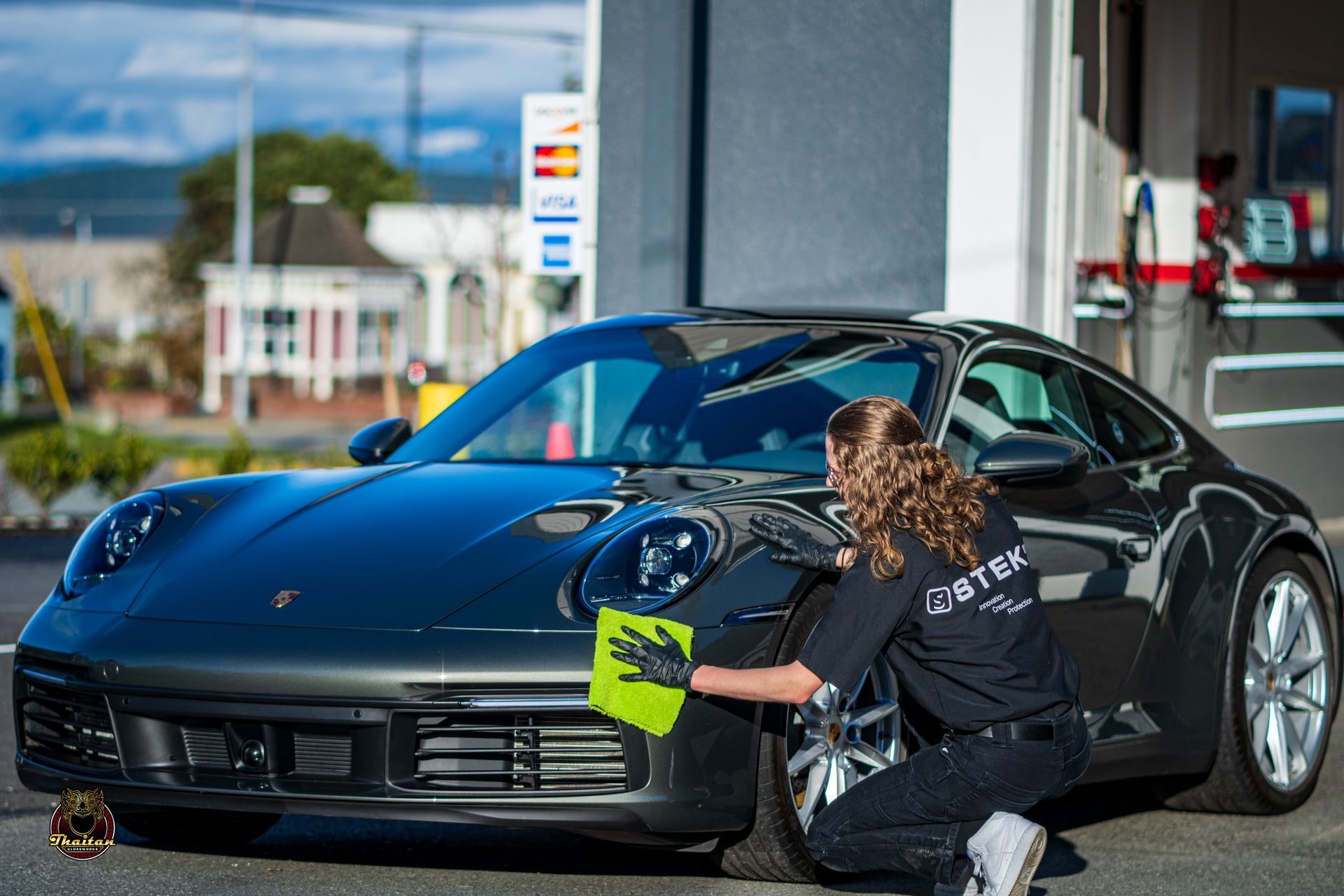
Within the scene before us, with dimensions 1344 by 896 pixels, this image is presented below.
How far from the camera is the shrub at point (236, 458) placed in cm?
1567

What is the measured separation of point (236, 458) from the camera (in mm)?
15766

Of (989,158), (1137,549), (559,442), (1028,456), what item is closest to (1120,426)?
(1137,549)

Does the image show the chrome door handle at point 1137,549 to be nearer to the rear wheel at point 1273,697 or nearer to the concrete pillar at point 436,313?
the rear wheel at point 1273,697

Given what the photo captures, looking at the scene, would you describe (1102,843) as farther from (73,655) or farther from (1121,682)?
(73,655)

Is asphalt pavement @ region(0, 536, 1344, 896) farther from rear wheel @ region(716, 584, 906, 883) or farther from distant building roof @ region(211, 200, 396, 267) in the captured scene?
distant building roof @ region(211, 200, 396, 267)

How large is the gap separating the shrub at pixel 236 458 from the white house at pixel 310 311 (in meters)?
33.2

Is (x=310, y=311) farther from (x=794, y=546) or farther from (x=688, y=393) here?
(x=794, y=546)

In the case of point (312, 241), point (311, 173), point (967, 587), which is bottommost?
point (967, 587)

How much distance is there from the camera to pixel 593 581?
156 inches

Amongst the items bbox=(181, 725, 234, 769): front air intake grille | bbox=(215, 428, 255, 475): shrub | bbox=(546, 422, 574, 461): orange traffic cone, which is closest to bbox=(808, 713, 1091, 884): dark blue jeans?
bbox=(181, 725, 234, 769): front air intake grille

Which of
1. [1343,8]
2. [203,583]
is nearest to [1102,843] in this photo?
[203,583]

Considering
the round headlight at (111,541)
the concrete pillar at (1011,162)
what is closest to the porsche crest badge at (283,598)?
the round headlight at (111,541)

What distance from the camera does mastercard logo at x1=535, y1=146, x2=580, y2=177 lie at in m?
11.8

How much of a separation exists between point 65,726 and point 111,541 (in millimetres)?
572
